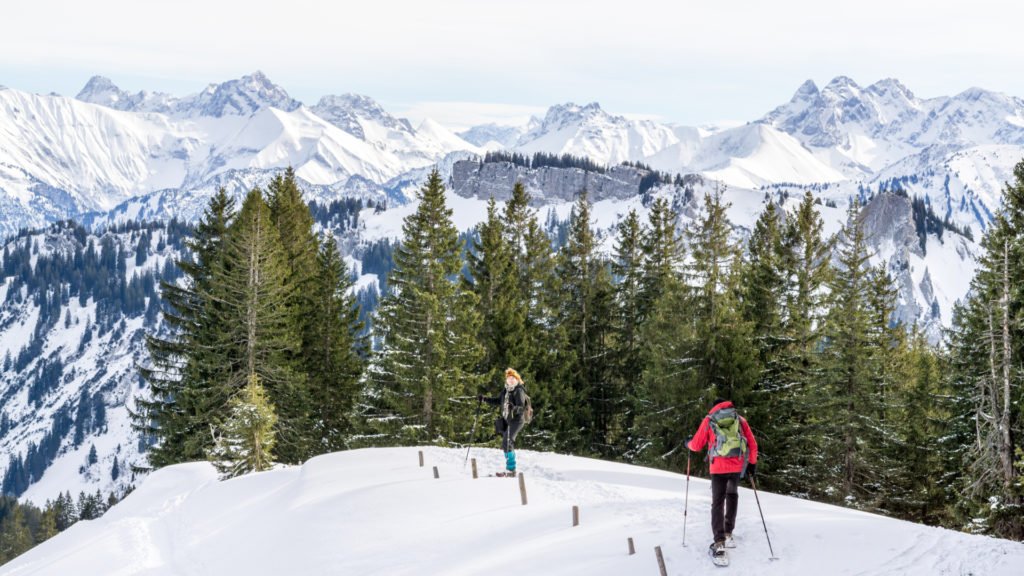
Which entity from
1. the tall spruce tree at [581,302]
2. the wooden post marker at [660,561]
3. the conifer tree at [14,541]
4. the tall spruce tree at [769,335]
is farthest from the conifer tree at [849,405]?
the conifer tree at [14,541]

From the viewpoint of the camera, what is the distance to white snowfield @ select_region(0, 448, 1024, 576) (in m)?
12.5

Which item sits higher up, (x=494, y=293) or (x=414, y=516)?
(x=494, y=293)

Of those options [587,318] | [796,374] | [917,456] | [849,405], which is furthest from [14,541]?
[917,456]

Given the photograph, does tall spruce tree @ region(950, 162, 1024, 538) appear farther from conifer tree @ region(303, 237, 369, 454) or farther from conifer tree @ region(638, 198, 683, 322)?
conifer tree @ region(303, 237, 369, 454)

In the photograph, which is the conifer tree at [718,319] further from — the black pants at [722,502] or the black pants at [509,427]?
the black pants at [722,502]

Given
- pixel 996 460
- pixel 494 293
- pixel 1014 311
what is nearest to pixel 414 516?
pixel 996 460

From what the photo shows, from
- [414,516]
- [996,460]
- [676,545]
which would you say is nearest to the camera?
[676,545]

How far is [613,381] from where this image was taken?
136ft

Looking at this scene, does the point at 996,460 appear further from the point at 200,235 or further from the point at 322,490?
the point at 200,235

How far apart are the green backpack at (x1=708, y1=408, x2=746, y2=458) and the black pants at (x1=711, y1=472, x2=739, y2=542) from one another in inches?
15.1

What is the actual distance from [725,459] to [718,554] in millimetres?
1500

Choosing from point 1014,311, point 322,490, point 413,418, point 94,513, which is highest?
point 1014,311

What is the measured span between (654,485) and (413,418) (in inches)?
711

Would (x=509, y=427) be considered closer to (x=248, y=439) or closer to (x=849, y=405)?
(x=248, y=439)
